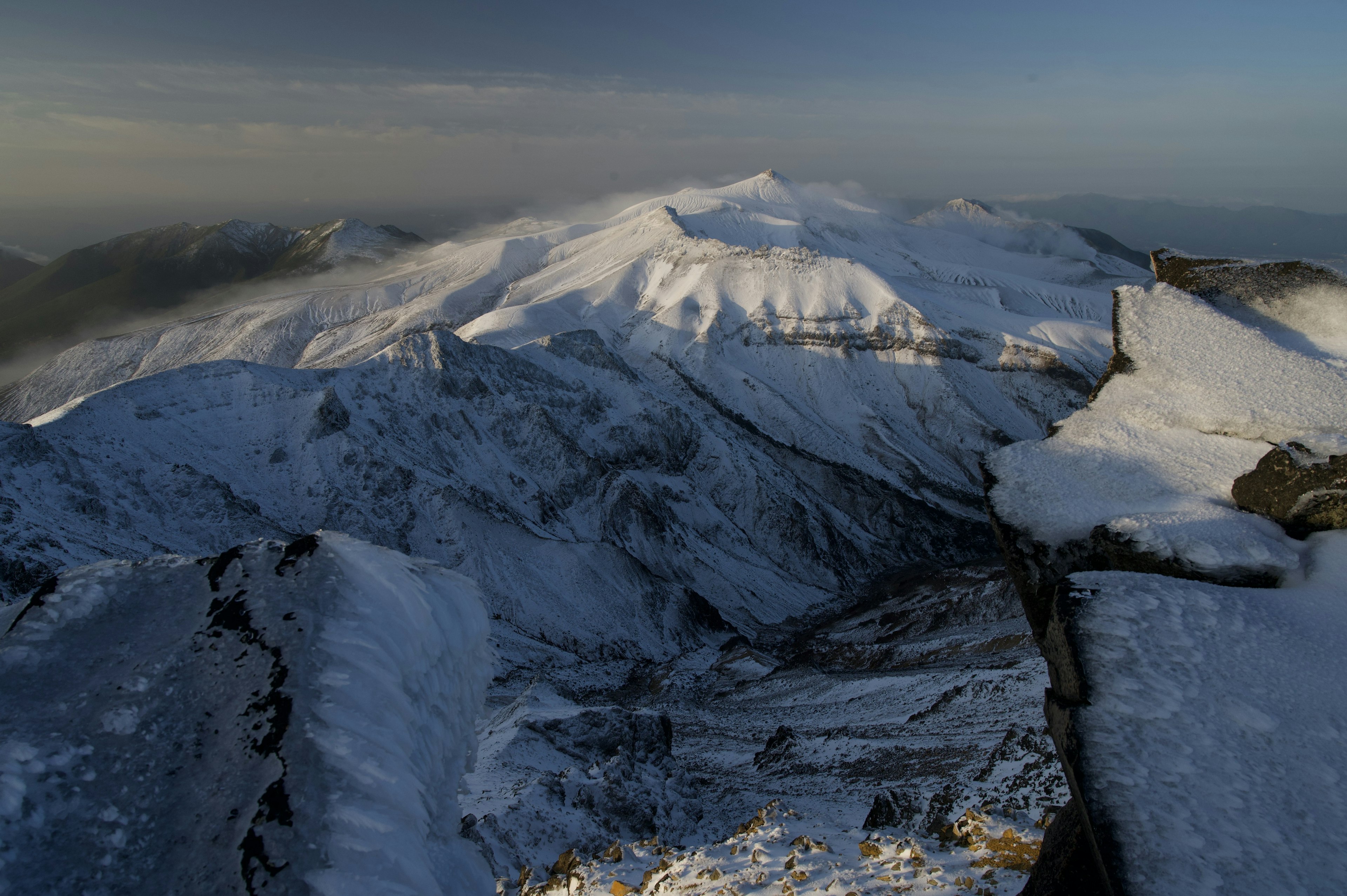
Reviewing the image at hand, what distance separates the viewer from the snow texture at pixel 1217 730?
5168 millimetres

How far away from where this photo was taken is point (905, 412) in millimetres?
93750

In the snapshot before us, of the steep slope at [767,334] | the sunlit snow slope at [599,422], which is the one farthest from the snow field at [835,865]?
the steep slope at [767,334]

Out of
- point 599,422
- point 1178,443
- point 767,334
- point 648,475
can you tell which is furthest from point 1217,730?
point 767,334

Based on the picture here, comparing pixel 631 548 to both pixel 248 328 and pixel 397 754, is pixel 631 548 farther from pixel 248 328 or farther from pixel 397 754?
pixel 248 328

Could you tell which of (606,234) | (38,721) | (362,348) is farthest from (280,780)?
(606,234)

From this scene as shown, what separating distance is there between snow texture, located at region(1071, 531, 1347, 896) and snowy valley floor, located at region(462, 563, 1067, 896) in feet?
10.5

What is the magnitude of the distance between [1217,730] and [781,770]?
16.9 m

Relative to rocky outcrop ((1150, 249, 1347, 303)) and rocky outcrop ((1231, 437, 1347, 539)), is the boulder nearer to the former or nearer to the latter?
rocky outcrop ((1231, 437, 1347, 539))

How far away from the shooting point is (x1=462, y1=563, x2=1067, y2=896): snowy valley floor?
991 centimetres

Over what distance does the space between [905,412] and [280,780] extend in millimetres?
95537

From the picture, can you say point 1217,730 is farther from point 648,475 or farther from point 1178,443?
point 648,475

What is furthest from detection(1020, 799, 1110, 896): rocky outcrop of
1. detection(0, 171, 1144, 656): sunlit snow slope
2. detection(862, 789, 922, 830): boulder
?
detection(0, 171, 1144, 656): sunlit snow slope

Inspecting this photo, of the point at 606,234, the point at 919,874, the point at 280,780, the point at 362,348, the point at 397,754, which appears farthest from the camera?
the point at 606,234

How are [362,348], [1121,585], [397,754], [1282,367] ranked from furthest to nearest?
1. [362,348]
2. [1282,367]
3. [1121,585]
4. [397,754]
